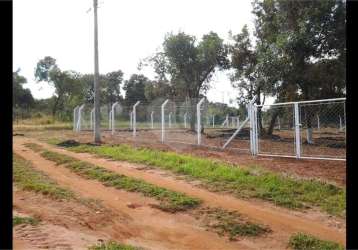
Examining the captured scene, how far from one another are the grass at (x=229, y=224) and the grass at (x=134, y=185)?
0.53 m

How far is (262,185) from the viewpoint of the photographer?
8406 millimetres

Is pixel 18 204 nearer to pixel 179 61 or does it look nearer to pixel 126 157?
pixel 126 157

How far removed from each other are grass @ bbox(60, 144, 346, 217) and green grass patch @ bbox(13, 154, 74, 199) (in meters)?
3.16

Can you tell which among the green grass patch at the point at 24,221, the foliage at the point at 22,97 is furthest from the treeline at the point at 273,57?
the foliage at the point at 22,97

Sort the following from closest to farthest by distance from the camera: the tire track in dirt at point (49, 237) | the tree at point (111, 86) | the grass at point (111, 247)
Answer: the grass at point (111, 247), the tire track in dirt at point (49, 237), the tree at point (111, 86)

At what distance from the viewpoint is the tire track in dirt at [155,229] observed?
5227 millimetres

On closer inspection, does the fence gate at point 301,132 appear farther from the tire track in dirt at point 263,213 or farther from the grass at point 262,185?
the tire track in dirt at point 263,213

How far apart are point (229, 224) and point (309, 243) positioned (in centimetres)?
126

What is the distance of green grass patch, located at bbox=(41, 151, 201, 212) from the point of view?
7.16 m

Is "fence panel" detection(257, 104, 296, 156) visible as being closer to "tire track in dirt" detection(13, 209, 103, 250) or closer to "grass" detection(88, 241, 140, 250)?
"tire track in dirt" detection(13, 209, 103, 250)

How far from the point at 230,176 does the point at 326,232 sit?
3.76 m

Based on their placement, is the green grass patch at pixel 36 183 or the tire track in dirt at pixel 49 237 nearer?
the tire track in dirt at pixel 49 237

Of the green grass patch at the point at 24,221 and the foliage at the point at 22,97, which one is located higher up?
the foliage at the point at 22,97
